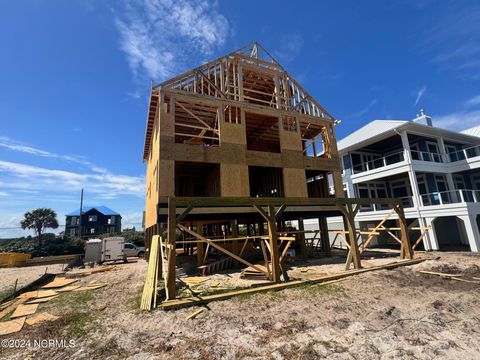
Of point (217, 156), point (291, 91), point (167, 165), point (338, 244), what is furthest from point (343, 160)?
point (167, 165)

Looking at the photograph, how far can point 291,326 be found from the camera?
5.70 metres

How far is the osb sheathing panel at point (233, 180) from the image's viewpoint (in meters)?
14.0

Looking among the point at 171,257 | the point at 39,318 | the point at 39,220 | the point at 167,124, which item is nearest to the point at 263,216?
the point at 171,257

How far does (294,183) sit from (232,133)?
5360mm

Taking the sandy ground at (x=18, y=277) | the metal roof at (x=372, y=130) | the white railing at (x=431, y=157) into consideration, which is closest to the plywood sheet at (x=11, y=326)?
the sandy ground at (x=18, y=277)

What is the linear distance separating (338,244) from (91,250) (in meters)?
25.5

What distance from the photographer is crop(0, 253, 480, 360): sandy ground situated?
4672 millimetres

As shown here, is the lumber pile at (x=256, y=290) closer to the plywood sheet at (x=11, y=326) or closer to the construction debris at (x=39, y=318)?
the construction debris at (x=39, y=318)

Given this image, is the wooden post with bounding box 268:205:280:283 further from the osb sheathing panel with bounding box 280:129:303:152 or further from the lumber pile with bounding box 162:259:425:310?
the osb sheathing panel with bounding box 280:129:303:152

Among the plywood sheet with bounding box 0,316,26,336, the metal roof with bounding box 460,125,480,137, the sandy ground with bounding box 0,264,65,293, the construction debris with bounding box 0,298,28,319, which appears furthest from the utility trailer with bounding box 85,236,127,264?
the metal roof with bounding box 460,125,480,137

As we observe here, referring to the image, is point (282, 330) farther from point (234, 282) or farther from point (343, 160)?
point (343, 160)

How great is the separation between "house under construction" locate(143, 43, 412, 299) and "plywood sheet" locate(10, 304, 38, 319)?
4.77 metres

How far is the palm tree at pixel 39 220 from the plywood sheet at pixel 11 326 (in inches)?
1634

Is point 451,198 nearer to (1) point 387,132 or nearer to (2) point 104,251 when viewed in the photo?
(1) point 387,132
